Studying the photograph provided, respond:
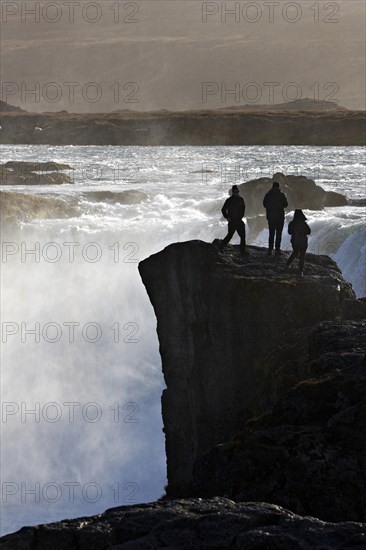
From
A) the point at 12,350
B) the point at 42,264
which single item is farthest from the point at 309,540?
the point at 42,264

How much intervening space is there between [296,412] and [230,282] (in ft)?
20.4

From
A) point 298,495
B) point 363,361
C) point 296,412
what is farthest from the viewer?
point 363,361

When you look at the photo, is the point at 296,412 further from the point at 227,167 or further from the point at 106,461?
the point at 227,167

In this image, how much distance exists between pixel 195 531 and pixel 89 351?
26808 mm

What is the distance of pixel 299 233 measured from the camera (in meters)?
21.2

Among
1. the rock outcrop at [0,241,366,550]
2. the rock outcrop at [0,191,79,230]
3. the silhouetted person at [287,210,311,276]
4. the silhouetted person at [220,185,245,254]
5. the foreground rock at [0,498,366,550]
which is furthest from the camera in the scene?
the rock outcrop at [0,191,79,230]

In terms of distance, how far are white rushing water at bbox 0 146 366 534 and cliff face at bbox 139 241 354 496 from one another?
4.90 meters

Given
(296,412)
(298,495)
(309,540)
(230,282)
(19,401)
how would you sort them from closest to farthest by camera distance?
(309,540)
(298,495)
(296,412)
(230,282)
(19,401)

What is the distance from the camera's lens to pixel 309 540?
28.2ft

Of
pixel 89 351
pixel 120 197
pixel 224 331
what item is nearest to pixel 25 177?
pixel 120 197

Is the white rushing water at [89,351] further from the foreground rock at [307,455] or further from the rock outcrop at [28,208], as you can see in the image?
the foreground rock at [307,455]

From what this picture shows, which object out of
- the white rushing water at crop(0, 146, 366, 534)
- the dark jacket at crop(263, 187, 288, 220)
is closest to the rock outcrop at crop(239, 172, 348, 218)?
the white rushing water at crop(0, 146, 366, 534)

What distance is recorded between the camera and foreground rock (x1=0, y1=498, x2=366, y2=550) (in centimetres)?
862

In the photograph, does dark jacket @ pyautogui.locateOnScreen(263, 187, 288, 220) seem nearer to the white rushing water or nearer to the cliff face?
the cliff face
